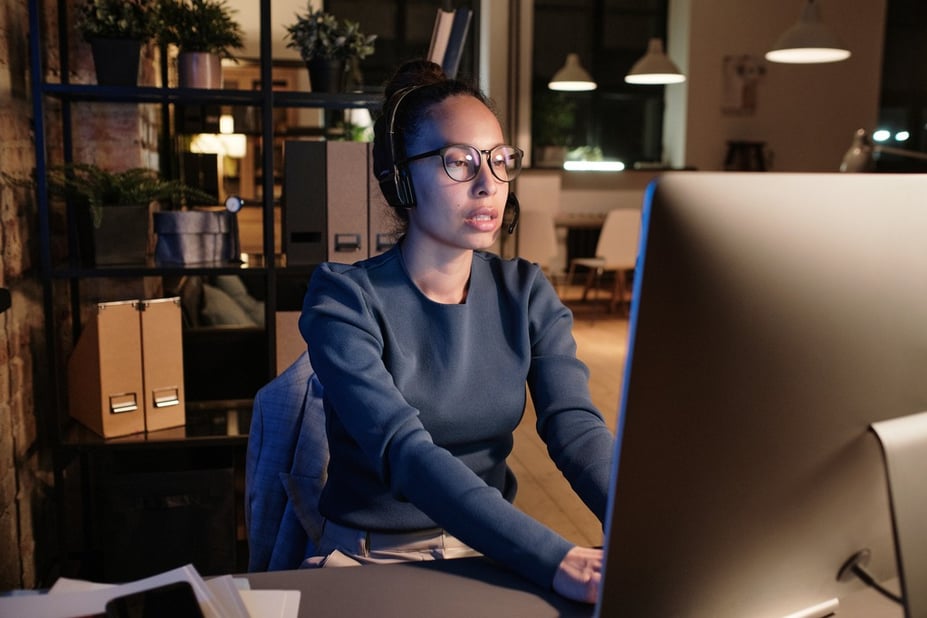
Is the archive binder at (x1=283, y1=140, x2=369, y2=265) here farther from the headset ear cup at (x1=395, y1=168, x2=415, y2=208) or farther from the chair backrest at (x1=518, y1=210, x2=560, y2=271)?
the chair backrest at (x1=518, y1=210, x2=560, y2=271)

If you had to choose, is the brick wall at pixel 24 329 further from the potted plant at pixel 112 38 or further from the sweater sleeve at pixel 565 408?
the sweater sleeve at pixel 565 408

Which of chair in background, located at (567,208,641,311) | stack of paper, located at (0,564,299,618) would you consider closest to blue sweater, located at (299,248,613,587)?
stack of paper, located at (0,564,299,618)

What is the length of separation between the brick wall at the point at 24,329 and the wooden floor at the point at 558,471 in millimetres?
1341

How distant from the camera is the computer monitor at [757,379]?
555mm

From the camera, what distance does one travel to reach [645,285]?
55 cm

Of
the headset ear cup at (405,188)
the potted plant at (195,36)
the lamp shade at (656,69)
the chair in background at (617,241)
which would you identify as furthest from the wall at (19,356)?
the lamp shade at (656,69)

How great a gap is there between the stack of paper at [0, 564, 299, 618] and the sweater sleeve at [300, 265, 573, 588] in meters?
0.22

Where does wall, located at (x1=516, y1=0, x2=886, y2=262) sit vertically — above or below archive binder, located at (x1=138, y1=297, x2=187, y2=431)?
above

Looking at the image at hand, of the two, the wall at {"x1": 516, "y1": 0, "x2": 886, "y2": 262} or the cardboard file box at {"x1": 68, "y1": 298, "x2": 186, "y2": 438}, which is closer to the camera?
the cardboard file box at {"x1": 68, "y1": 298, "x2": 186, "y2": 438}

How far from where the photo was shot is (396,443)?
1.05 m

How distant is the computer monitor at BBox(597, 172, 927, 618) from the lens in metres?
0.56

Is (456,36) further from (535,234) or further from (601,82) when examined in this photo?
(601,82)

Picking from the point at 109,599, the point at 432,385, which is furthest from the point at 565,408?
the point at 109,599

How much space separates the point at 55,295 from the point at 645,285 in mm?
2268
